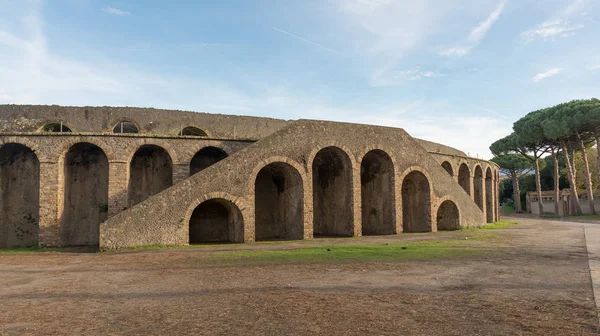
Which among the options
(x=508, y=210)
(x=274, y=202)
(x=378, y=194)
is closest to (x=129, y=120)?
(x=274, y=202)

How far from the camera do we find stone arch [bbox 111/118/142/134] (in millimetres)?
20250

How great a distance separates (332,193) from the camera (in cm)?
1991

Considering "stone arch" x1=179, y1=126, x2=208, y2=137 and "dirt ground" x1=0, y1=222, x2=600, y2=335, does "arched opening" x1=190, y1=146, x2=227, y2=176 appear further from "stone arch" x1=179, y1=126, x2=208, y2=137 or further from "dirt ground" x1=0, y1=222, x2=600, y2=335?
"dirt ground" x1=0, y1=222, x2=600, y2=335

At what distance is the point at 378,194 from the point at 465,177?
990 centimetres

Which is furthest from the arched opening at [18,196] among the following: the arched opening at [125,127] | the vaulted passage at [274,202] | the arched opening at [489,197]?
the arched opening at [489,197]

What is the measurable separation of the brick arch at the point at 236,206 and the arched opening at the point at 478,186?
62.4 feet

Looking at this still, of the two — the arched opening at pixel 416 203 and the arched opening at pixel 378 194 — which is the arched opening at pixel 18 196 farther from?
the arched opening at pixel 416 203

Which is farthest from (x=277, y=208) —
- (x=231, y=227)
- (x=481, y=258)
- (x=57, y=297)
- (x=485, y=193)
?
(x=485, y=193)

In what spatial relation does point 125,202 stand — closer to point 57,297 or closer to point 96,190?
point 96,190

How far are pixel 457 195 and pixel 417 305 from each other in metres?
16.1

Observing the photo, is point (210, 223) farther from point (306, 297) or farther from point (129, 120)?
point (306, 297)

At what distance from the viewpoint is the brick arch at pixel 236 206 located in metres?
14.5

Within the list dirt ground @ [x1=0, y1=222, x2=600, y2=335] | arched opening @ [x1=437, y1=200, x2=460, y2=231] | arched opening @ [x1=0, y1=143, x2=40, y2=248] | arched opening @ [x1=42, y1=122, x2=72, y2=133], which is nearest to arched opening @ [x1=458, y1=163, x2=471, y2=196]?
arched opening @ [x1=437, y1=200, x2=460, y2=231]

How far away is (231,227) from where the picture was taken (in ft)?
57.7
